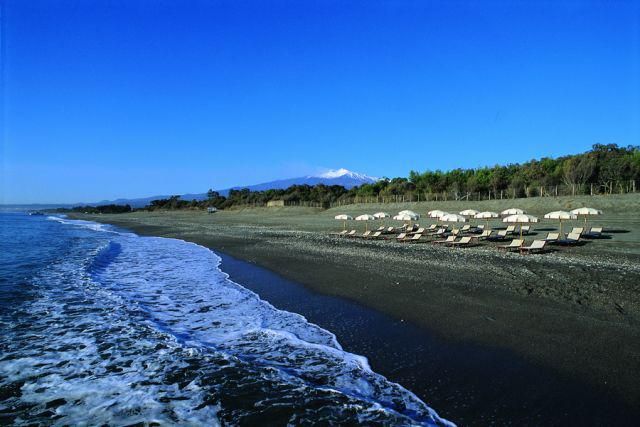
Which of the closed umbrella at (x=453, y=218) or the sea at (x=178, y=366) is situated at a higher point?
the closed umbrella at (x=453, y=218)

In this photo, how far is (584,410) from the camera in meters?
4.41

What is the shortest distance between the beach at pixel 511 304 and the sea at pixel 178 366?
840 millimetres

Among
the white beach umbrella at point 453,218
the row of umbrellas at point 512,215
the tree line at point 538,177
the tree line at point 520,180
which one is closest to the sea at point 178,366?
the row of umbrellas at point 512,215

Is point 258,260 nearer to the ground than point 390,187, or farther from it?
nearer to the ground

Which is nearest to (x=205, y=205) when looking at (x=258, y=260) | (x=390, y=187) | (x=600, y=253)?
(x=390, y=187)

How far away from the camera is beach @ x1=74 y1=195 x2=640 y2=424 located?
497cm

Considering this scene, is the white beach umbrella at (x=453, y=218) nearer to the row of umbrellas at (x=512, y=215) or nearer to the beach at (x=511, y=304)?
the row of umbrellas at (x=512, y=215)

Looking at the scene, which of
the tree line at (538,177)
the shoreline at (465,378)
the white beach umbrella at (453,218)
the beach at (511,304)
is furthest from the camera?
the tree line at (538,177)

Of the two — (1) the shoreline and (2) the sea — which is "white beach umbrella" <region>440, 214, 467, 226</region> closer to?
(2) the sea

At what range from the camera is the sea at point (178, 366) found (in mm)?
4582

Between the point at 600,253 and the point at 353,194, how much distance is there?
53.9 metres

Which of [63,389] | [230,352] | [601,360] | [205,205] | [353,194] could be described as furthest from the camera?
[205,205]

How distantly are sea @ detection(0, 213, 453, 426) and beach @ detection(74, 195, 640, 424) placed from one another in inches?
33.1

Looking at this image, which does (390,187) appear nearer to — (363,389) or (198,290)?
(198,290)
